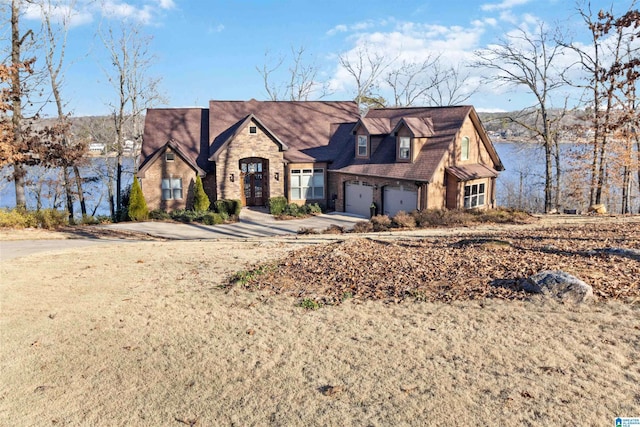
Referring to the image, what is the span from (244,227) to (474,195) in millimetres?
13198

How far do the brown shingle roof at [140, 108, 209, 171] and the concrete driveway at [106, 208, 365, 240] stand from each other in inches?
193

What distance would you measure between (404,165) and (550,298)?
60.7ft

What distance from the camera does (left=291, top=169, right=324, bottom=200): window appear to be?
3138 cm

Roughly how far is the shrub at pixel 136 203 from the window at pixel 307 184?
9.27m

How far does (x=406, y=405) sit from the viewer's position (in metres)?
5.96

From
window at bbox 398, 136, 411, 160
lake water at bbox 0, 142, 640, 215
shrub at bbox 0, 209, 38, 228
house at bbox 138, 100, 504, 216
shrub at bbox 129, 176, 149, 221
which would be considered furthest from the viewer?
lake water at bbox 0, 142, 640, 215

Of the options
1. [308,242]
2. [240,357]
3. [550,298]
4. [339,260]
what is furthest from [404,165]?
[240,357]

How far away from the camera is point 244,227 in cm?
2588

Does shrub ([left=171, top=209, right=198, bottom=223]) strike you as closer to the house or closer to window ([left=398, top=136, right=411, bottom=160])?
the house

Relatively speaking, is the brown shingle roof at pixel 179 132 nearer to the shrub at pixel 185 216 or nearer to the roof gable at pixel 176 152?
the roof gable at pixel 176 152

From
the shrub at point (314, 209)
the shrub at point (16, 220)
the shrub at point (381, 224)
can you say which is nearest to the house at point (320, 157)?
the shrub at point (314, 209)

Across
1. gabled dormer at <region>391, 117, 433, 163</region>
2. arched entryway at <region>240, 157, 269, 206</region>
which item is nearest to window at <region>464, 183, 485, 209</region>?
gabled dormer at <region>391, 117, 433, 163</region>

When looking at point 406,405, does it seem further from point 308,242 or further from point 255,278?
point 308,242

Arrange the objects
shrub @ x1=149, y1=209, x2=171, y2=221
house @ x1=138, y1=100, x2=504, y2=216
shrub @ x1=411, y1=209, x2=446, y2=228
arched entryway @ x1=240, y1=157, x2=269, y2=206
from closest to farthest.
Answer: shrub @ x1=411, y1=209, x2=446, y2=228
house @ x1=138, y1=100, x2=504, y2=216
shrub @ x1=149, y1=209, x2=171, y2=221
arched entryway @ x1=240, y1=157, x2=269, y2=206
